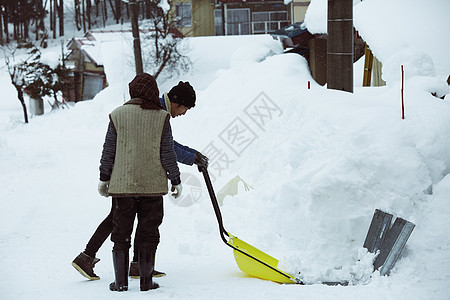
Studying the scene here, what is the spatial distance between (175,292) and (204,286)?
269mm

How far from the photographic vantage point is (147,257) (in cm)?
383

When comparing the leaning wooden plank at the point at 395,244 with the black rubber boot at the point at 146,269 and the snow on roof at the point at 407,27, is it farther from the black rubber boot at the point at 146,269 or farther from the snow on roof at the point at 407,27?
the snow on roof at the point at 407,27

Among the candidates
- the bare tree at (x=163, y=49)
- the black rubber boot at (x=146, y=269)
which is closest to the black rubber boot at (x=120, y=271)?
the black rubber boot at (x=146, y=269)

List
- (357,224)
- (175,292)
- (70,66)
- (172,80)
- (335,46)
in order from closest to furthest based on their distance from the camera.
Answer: (175,292)
(357,224)
(335,46)
(172,80)
(70,66)

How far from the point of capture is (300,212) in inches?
188

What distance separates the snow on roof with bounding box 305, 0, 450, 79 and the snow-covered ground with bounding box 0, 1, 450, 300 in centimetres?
283

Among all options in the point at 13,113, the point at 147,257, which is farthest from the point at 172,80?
the point at 147,257

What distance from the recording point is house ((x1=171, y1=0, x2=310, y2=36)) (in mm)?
35562

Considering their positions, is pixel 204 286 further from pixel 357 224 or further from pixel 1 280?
pixel 1 280

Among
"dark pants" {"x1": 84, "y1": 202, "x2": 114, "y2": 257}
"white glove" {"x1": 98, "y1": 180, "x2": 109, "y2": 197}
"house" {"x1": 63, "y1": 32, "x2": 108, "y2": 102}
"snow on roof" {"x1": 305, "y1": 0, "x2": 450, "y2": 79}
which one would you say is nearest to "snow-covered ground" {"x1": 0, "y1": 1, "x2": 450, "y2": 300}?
"dark pants" {"x1": 84, "y1": 202, "x2": 114, "y2": 257}

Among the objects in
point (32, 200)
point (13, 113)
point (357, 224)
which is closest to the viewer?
point (357, 224)

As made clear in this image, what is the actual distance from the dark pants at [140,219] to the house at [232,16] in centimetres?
3264

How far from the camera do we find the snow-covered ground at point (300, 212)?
3.90 metres

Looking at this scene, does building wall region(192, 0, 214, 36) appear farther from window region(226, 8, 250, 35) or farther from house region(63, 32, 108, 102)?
house region(63, 32, 108, 102)
